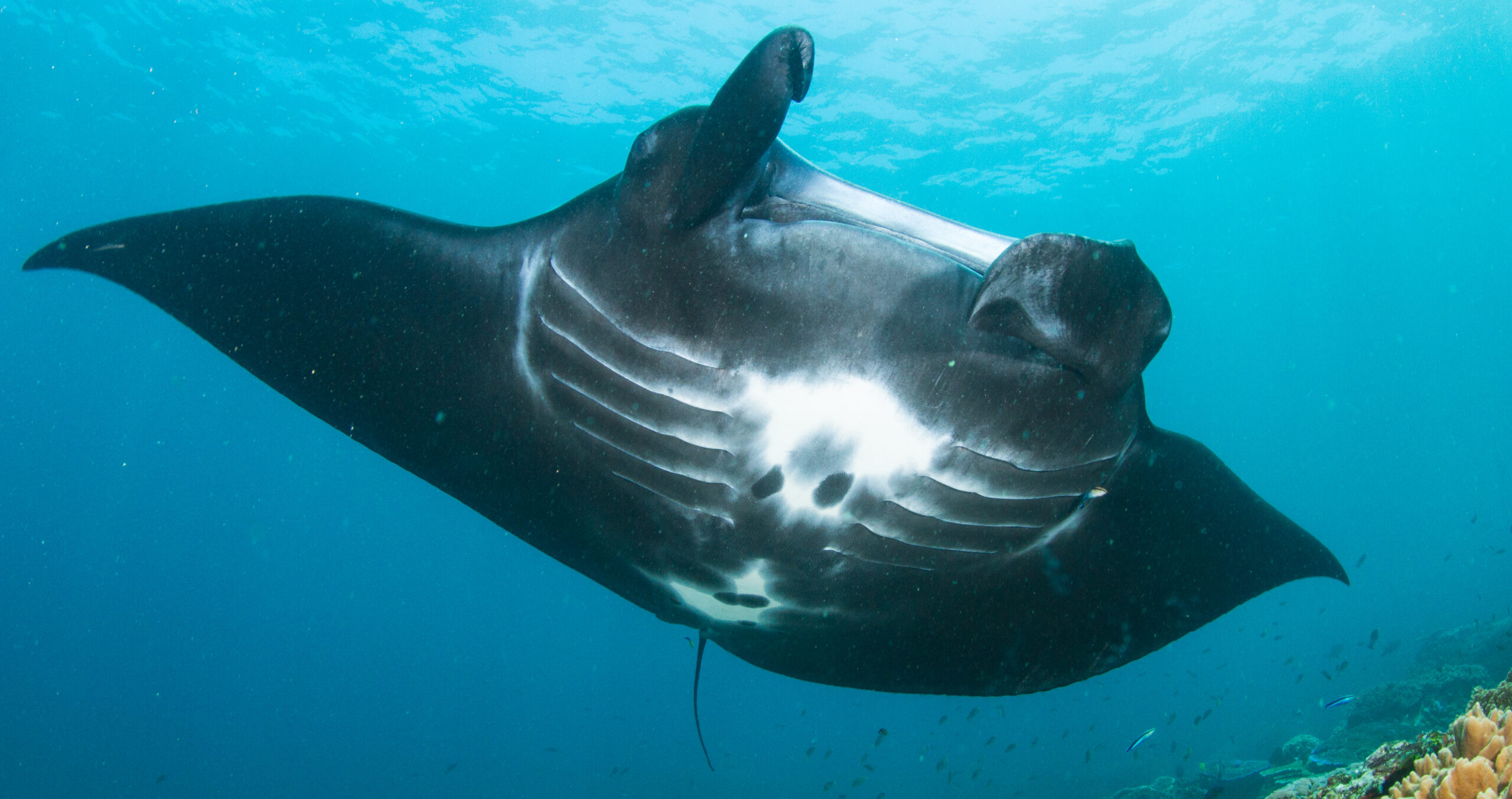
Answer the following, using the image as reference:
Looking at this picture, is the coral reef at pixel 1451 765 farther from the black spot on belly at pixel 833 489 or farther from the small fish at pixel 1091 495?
the black spot on belly at pixel 833 489

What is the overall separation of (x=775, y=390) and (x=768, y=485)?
0.26 meters

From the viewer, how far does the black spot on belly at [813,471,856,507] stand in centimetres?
157

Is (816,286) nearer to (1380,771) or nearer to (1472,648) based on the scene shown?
(1380,771)

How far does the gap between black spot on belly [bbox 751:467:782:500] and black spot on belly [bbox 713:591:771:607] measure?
419 millimetres

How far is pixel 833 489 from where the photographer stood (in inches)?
62.9

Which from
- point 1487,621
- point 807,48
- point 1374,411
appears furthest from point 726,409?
point 1374,411

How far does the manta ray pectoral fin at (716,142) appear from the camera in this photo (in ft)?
4.06

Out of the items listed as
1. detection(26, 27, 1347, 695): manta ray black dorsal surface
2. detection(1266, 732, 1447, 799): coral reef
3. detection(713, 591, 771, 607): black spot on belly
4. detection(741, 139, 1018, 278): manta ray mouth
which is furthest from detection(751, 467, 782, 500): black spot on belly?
detection(1266, 732, 1447, 799): coral reef

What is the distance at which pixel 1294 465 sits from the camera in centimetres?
7412

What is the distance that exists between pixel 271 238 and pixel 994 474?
183 centimetres

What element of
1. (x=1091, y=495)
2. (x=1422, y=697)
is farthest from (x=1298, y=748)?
(x=1091, y=495)

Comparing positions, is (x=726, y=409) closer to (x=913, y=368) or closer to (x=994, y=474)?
(x=913, y=368)

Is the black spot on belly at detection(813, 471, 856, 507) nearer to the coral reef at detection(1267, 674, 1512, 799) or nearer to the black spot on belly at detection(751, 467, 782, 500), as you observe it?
the black spot on belly at detection(751, 467, 782, 500)

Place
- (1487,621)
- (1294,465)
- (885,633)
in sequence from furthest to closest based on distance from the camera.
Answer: (1294,465)
(1487,621)
(885,633)
